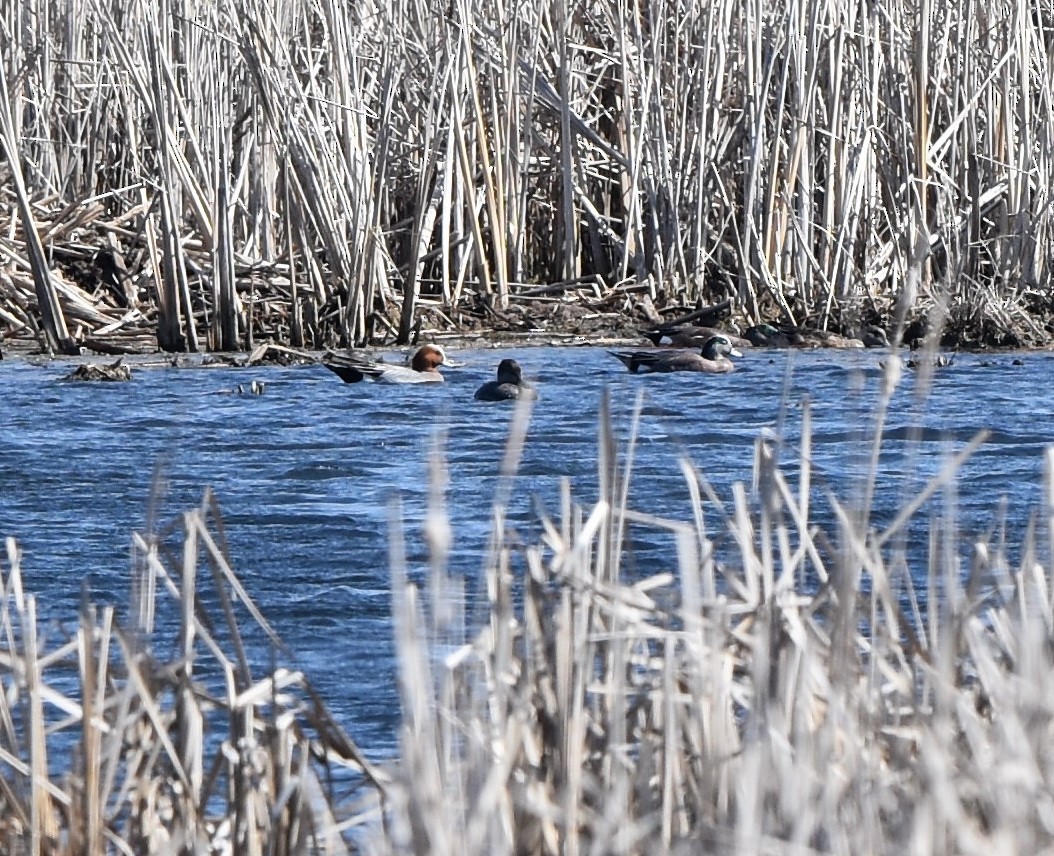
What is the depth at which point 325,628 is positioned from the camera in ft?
18.5

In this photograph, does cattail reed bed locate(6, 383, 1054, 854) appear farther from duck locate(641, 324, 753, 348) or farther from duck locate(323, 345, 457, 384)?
duck locate(641, 324, 753, 348)

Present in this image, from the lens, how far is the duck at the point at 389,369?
414 inches

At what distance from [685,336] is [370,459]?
3596 millimetres

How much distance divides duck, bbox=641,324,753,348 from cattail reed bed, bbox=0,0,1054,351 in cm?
43

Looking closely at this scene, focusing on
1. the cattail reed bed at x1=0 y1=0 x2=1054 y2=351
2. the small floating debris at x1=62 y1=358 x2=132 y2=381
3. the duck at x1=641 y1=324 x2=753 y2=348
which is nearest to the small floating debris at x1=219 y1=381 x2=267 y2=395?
the small floating debris at x1=62 y1=358 x2=132 y2=381

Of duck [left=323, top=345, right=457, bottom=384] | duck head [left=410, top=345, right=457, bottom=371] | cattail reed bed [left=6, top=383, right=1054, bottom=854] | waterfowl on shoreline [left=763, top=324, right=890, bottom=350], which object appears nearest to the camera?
cattail reed bed [left=6, top=383, right=1054, bottom=854]

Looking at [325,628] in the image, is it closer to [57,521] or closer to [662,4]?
[57,521]

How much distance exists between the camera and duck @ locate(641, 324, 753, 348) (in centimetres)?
1188

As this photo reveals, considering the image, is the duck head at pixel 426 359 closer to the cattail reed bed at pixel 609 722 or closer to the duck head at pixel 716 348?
the duck head at pixel 716 348

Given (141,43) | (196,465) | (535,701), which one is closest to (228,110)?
(141,43)

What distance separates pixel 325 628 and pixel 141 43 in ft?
23.6

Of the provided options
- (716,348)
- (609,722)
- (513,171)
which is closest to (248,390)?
(716,348)

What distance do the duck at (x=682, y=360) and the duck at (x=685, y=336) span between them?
1.00ft

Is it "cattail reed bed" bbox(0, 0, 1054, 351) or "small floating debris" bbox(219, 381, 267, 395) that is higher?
"cattail reed bed" bbox(0, 0, 1054, 351)
